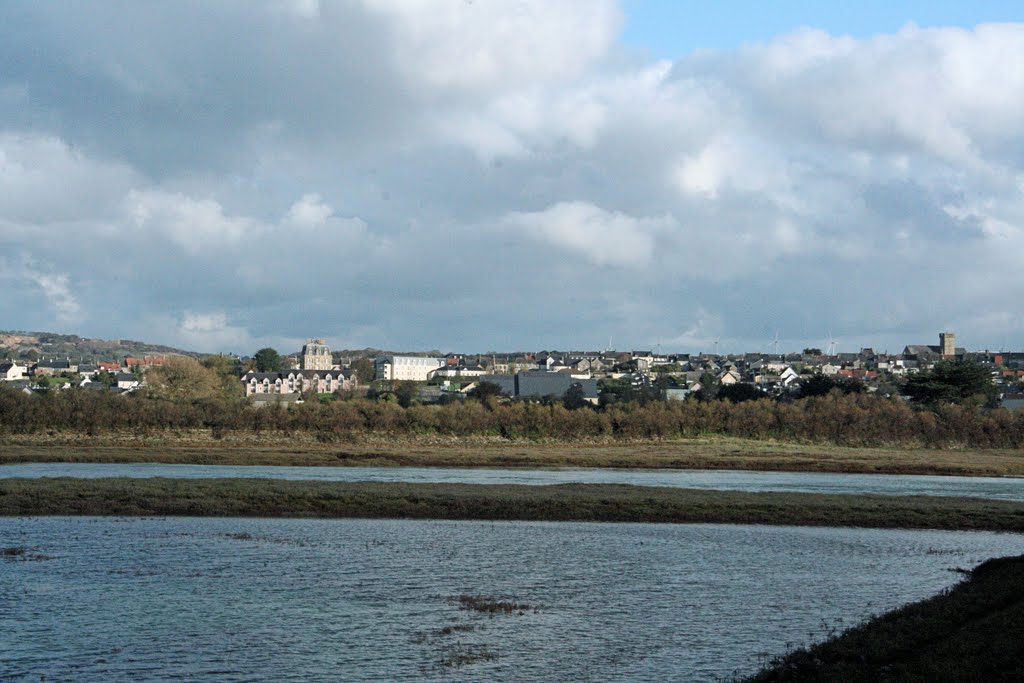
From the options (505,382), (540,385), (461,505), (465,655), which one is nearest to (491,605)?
(465,655)

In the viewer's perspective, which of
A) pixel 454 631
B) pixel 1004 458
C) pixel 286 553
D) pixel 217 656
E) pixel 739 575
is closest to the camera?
pixel 217 656

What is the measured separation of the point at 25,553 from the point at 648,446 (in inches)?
2564

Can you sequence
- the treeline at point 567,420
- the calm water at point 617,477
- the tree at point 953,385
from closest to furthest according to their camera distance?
1. the calm water at point 617,477
2. the treeline at point 567,420
3. the tree at point 953,385

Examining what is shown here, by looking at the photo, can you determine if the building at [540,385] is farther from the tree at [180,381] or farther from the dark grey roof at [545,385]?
the tree at [180,381]

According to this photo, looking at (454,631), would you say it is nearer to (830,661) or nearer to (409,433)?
(830,661)

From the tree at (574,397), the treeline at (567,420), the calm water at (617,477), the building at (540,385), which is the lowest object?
the calm water at (617,477)

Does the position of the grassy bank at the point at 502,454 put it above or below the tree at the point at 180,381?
below

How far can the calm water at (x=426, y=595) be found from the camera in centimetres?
1844

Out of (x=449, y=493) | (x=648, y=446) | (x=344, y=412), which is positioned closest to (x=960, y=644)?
(x=449, y=493)

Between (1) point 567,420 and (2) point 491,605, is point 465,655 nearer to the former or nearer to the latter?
(2) point 491,605

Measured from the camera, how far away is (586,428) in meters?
94.3

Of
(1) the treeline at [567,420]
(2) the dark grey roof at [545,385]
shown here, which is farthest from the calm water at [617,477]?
(2) the dark grey roof at [545,385]

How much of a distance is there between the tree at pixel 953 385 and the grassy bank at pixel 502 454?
89.8 feet

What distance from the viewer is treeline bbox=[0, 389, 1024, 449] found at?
8694 centimetres
